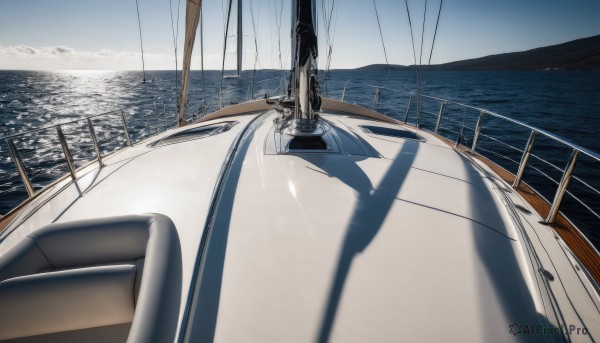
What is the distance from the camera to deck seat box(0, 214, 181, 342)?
1348mm

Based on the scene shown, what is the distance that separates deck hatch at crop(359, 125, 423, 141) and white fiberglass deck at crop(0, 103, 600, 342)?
1072 mm

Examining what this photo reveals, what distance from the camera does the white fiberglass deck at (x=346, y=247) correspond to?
4.30 ft

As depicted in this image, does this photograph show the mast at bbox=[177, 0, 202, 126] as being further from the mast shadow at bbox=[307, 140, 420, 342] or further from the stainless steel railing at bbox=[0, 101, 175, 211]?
the mast shadow at bbox=[307, 140, 420, 342]

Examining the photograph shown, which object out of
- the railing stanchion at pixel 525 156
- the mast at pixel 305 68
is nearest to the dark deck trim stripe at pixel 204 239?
the mast at pixel 305 68

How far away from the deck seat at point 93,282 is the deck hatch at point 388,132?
3.16m

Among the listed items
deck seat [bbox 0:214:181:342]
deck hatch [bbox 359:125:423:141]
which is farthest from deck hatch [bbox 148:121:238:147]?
deck seat [bbox 0:214:181:342]

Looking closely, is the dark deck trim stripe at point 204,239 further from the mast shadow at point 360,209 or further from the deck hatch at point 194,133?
the deck hatch at point 194,133

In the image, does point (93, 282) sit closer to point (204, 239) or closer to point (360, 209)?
point (204, 239)

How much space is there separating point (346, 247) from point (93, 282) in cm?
146

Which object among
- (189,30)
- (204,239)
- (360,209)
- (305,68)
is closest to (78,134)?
(189,30)

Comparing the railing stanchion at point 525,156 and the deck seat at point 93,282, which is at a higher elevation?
the railing stanchion at point 525,156

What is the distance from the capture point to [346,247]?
5.64 feet

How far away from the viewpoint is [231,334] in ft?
4.09

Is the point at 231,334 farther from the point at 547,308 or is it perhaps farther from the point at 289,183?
the point at 547,308
